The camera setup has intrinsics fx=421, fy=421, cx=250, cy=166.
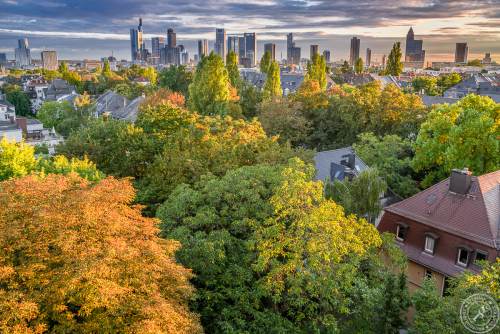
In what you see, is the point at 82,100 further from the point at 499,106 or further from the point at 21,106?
the point at 499,106

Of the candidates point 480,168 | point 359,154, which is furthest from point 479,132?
point 359,154

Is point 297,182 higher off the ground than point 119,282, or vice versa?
point 297,182

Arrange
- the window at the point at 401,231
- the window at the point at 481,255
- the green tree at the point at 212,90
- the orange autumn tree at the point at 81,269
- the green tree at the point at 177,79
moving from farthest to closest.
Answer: the green tree at the point at 177,79
the green tree at the point at 212,90
the window at the point at 401,231
the window at the point at 481,255
the orange autumn tree at the point at 81,269

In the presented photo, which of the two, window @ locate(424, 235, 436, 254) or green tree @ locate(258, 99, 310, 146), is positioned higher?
green tree @ locate(258, 99, 310, 146)

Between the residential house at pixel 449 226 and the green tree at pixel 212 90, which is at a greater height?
the green tree at pixel 212 90

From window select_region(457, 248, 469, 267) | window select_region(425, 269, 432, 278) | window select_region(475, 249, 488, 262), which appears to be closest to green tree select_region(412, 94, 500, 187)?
window select_region(457, 248, 469, 267)

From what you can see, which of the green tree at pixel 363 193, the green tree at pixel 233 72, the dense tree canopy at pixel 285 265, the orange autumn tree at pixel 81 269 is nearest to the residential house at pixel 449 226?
the green tree at pixel 363 193

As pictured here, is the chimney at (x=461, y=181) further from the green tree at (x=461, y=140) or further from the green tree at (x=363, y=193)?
the green tree at (x=461, y=140)

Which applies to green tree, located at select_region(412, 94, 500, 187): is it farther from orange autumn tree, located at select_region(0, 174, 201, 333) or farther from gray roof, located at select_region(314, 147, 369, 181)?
orange autumn tree, located at select_region(0, 174, 201, 333)
